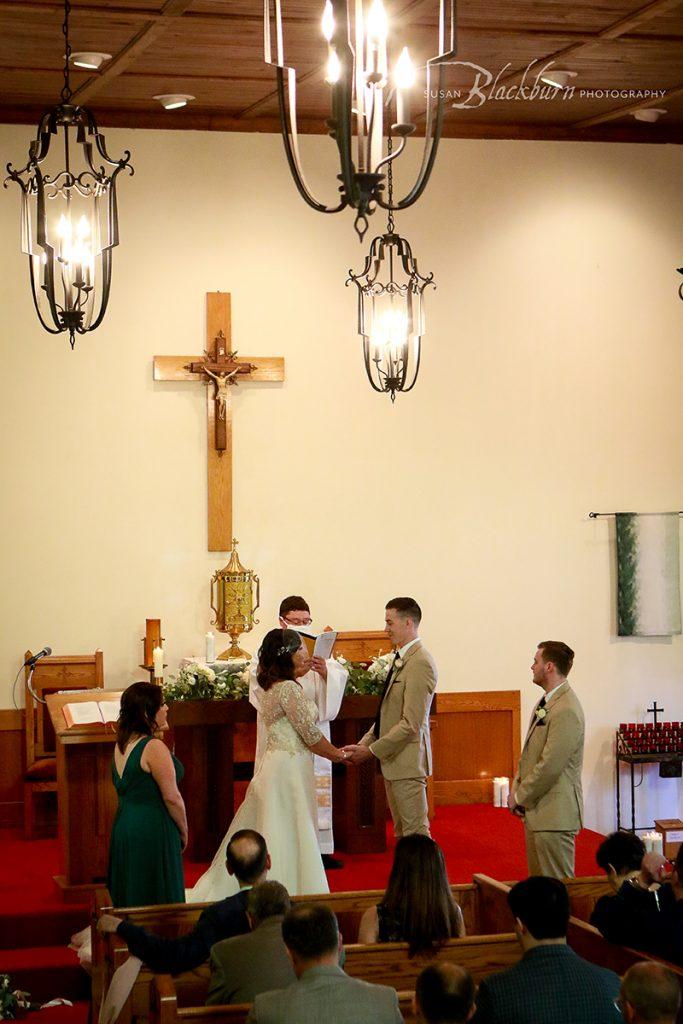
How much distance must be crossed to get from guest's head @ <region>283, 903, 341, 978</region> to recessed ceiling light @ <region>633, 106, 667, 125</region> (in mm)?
7170

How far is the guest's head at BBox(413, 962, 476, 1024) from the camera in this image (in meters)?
3.15

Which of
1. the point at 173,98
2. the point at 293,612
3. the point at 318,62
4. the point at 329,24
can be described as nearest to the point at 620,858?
the point at 329,24

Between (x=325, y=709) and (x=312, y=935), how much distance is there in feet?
12.7

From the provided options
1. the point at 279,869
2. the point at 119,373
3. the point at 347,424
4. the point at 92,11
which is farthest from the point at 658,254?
the point at 279,869

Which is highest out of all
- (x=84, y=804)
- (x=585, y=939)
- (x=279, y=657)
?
(x=279, y=657)

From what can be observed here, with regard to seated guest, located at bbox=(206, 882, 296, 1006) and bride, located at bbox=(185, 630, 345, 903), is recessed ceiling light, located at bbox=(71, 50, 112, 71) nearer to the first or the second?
bride, located at bbox=(185, 630, 345, 903)

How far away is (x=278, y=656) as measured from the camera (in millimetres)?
6191

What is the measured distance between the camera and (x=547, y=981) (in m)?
3.48

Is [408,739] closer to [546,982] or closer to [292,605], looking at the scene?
[292,605]

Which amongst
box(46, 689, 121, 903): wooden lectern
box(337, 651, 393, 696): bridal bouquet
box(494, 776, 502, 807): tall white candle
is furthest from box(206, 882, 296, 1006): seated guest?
box(494, 776, 502, 807): tall white candle

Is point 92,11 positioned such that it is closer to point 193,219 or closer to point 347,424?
point 193,219

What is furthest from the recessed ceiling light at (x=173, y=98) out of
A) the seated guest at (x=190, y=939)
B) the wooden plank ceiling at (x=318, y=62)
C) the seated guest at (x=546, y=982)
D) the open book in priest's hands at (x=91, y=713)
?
the seated guest at (x=546, y=982)

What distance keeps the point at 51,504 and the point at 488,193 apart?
12.3 feet
